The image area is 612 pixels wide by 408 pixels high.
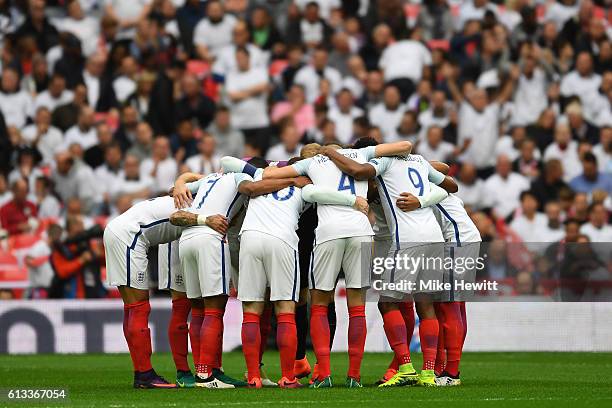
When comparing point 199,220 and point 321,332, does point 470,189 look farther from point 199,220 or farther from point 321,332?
point 321,332

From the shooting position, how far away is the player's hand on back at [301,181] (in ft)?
43.3

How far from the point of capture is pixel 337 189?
13.0 m

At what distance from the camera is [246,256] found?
12992 millimetres

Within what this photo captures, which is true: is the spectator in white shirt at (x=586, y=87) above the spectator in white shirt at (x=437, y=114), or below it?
above

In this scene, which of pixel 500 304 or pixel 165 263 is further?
pixel 500 304

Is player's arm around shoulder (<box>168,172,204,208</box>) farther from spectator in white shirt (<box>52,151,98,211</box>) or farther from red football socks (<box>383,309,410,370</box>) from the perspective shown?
spectator in white shirt (<box>52,151,98,211</box>)

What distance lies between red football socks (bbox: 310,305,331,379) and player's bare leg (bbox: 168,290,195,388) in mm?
1431

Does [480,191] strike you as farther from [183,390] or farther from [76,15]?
[183,390]

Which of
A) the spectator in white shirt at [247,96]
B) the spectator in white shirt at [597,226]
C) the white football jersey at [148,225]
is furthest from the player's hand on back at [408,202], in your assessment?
the spectator in white shirt at [247,96]

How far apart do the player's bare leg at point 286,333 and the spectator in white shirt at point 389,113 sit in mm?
10895

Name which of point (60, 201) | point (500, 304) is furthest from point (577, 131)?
point (60, 201)

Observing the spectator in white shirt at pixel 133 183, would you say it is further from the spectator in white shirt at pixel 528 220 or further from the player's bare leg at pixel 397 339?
the player's bare leg at pixel 397 339

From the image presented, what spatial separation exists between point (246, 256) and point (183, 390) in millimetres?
1376

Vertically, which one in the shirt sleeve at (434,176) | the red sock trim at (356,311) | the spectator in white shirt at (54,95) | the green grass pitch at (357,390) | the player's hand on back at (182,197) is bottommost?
the green grass pitch at (357,390)
